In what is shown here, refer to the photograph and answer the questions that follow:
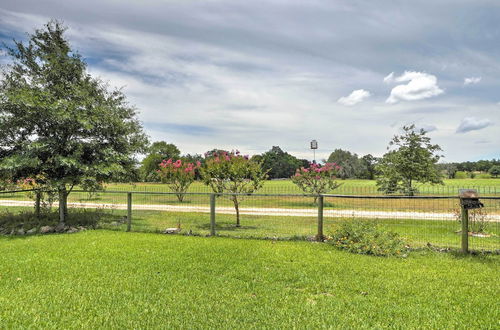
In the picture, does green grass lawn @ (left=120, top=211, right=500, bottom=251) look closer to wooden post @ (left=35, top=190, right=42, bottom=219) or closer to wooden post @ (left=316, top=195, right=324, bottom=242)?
wooden post @ (left=316, top=195, right=324, bottom=242)

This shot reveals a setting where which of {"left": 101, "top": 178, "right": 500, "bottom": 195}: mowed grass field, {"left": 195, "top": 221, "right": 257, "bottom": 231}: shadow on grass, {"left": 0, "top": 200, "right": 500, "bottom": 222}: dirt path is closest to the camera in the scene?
{"left": 0, "top": 200, "right": 500, "bottom": 222}: dirt path

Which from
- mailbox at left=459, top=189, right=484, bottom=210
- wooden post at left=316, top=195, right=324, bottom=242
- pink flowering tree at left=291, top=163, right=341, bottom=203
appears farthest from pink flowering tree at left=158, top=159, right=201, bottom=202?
mailbox at left=459, top=189, right=484, bottom=210

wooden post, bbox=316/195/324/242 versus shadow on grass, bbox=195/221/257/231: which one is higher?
wooden post, bbox=316/195/324/242

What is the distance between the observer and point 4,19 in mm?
10695

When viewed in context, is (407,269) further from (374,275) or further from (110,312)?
(110,312)

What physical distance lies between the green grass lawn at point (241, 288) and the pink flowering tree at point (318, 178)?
1215 cm

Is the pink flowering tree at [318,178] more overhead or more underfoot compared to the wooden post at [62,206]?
more overhead

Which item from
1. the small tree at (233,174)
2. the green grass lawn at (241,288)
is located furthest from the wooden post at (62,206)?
the small tree at (233,174)

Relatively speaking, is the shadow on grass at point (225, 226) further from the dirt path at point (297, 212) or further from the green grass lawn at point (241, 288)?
the green grass lawn at point (241, 288)

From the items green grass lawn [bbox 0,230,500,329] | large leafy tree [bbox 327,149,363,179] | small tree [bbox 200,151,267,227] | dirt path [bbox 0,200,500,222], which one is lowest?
green grass lawn [bbox 0,230,500,329]

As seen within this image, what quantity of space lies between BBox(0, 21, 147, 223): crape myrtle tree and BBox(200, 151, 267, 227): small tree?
10.1 feet

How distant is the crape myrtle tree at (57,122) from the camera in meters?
10.0

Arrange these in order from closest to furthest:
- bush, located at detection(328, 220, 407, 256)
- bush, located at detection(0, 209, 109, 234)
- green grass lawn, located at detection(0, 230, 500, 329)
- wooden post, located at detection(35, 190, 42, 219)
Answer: green grass lawn, located at detection(0, 230, 500, 329)
bush, located at detection(328, 220, 407, 256)
bush, located at detection(0, 209, 109, 234)
wooden post, located at detection(35, 190, 42, 219)

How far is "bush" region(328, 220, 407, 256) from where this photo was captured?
6.84 m
